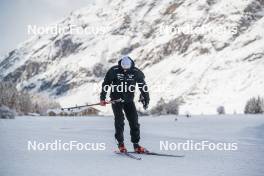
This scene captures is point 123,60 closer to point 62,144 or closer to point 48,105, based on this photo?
point 62,144

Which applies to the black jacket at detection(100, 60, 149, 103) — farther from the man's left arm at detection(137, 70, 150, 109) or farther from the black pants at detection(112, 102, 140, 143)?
the black pants at detection(112, 102, 140, 143)

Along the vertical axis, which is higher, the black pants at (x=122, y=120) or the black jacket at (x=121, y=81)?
the black jacket at (x=121, y=81)

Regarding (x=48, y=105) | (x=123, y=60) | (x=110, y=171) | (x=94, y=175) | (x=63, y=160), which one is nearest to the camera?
(x=94, y=175)

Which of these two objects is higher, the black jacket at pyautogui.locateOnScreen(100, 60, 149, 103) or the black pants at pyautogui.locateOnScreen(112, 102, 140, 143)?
the black jacket at pyautogui.locateOnScreen(100, 60, 149, 103)

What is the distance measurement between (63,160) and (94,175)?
5.48 ft

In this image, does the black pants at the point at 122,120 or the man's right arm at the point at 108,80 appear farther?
the black pants at the point at 122,120

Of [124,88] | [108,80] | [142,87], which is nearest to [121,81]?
[124,88]

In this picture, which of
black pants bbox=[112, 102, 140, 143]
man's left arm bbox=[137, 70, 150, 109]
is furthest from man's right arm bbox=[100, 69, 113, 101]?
man's left arm bbox=[137, 70, 150, 109]

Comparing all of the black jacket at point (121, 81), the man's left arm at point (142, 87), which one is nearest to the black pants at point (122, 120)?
the black jacket at point (121, 81)

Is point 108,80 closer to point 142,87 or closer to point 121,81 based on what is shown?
point 121,81

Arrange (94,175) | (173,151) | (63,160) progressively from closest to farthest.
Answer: (94,175) < (63,160) < (173,151)

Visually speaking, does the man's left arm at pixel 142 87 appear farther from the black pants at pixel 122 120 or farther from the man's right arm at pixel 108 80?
the man's right arm at pixel 108 80

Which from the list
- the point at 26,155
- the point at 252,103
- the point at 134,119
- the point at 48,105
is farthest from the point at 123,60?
the point at 48,105

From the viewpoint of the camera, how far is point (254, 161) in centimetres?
1035
